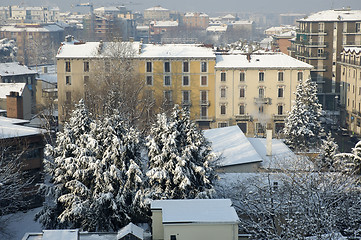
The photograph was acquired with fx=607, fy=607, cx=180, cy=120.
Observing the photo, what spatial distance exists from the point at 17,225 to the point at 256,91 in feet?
108

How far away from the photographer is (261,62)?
59938mm

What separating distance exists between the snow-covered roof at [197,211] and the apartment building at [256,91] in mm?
34993

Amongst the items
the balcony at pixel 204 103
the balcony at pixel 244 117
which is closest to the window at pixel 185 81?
the balcony at pixel 204 103

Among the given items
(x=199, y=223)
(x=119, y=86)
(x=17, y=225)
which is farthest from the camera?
(x=119, y=86)

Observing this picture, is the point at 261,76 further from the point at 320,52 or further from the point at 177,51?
the point at 320,52

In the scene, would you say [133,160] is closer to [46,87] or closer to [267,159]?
[267,159]

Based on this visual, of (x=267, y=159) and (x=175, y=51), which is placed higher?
(x=175, y=51)

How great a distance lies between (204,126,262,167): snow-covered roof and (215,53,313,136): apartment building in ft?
50.6

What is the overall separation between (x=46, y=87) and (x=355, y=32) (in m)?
37.7

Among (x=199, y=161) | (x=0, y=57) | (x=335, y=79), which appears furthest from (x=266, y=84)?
(x=0, y=57)

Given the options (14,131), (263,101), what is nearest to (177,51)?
A: (263,101)

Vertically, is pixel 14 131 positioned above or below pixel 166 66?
below

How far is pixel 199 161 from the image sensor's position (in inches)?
1168

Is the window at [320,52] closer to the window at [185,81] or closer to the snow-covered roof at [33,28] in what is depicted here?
the window at [185,81]
